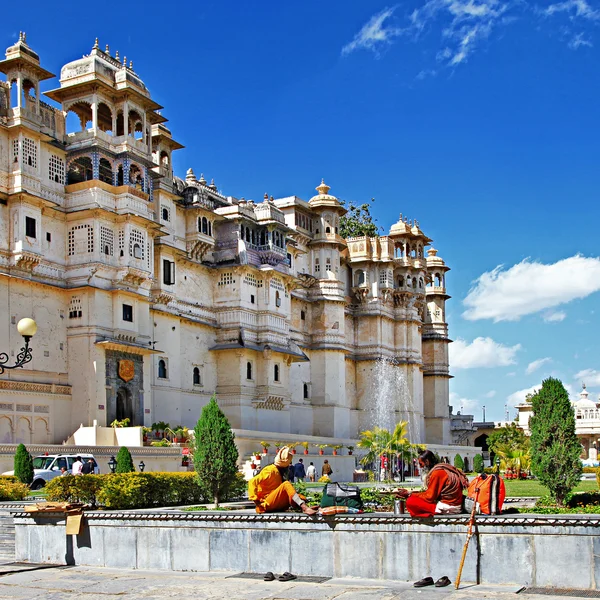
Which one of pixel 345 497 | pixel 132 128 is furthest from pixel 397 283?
pixel 345 497

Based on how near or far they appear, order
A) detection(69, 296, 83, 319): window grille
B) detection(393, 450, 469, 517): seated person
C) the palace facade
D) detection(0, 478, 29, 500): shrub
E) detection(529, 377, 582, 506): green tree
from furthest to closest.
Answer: detection(69, 296, 83, 319): window grille < the palace facade < detection(0, 478, 29, 500): shrub < detection(529, 377, 582, 506): green tree < detection(393, 450, 469, 517): seated person

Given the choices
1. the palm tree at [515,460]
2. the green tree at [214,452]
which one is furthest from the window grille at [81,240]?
the palm tree at [515,460]

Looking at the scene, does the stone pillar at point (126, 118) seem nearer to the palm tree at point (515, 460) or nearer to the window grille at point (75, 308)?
the window grille at point (75, 308)

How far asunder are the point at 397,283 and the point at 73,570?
58.0m

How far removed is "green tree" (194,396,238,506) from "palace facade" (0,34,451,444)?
62.5 ft

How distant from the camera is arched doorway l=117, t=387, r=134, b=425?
39656mm

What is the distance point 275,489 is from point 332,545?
1.43 metres

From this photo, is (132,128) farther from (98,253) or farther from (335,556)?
(335,556)

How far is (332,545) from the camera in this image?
12.7 meters

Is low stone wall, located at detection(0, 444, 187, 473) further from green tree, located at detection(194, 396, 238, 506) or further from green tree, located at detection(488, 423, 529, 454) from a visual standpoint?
green tree, located at detection(488, 423, 529, 454)

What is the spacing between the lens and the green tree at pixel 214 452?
59.5 feet

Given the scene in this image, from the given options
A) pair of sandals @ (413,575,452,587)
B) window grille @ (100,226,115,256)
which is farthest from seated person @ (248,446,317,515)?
window grille @ (100,226,115,256)

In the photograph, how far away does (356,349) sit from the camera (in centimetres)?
6688

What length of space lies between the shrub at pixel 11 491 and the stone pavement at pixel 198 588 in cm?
638
